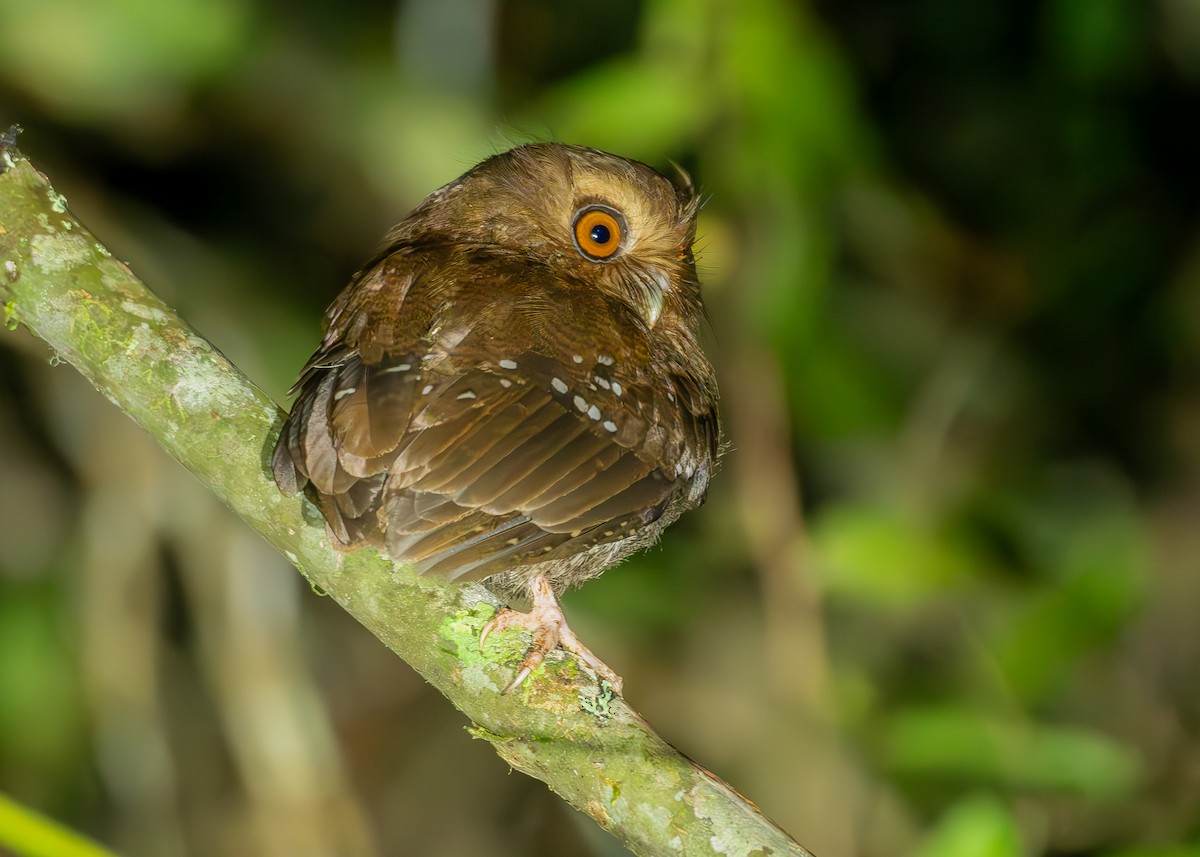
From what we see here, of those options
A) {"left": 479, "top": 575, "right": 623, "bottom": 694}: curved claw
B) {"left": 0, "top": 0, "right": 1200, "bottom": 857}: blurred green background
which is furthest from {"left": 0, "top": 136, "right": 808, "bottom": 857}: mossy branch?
{"left": 0, "top": 0, "right": 1200, "bottom": 857}: blurred green background

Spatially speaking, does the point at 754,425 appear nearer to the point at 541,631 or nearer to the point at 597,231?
the point at 597,231

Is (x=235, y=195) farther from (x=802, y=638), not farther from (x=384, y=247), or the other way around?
(x=802, y=638)

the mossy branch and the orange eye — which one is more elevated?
the orange eye

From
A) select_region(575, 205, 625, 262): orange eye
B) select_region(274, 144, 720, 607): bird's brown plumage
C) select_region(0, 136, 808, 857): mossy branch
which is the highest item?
select_region(575, 205, 625, 262): orange eye

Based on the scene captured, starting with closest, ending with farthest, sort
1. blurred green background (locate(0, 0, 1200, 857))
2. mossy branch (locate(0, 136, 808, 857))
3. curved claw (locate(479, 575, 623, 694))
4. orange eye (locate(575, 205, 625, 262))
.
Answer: mossy branch (locate(0, 136, 808, 857)), curved claw (locate(479, 575, 623, 694)), orange eye (locate(575, 205, 625, 262)), blurred green background (locate(0, 0, 1200, 857))

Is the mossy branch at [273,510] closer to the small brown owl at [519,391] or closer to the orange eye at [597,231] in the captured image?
the small brown owl at [519,391]

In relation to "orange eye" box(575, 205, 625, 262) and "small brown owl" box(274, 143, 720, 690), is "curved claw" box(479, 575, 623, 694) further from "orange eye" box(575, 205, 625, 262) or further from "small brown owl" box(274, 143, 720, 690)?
"orange eye" box(575, 205, 625, 262)

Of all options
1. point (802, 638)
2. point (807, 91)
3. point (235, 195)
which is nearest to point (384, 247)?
point (807, 91)

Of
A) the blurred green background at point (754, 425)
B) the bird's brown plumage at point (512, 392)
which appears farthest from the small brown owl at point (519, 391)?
the blurred green background at point (754, 425)


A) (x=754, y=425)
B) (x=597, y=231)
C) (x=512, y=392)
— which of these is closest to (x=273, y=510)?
(x=512, y=392)
